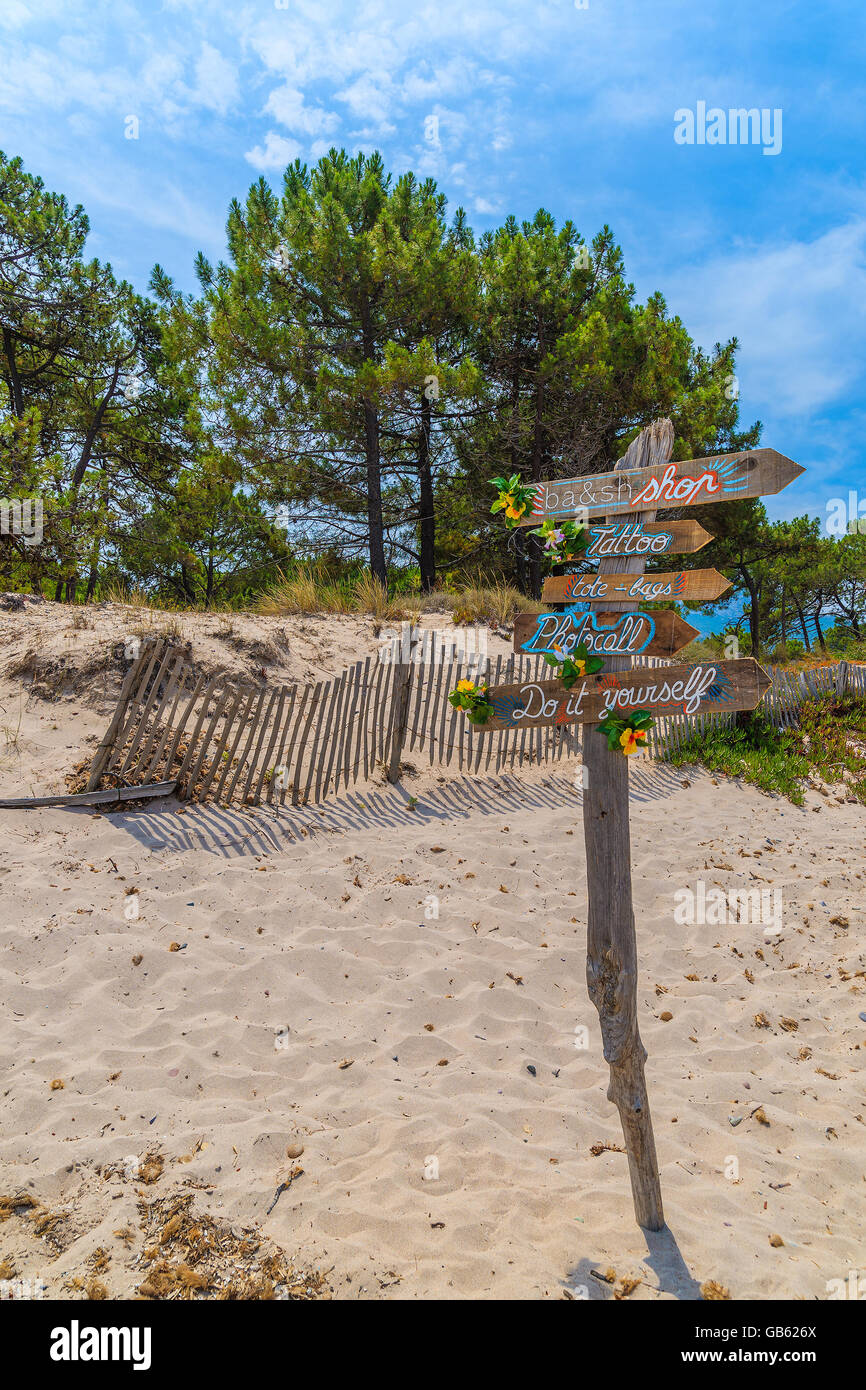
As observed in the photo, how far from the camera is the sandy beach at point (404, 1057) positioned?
2.50m

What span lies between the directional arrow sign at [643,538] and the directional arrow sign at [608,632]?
0.83 feet

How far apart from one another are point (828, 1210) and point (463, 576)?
1602 cm

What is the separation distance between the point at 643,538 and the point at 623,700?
64 cm

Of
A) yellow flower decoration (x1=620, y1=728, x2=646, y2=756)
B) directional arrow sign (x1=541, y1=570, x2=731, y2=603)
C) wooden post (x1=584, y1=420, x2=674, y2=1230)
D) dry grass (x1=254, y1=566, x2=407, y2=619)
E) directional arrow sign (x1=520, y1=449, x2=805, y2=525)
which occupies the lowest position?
wooden post (x1=584, y1=420, x2=674, y2=1230)

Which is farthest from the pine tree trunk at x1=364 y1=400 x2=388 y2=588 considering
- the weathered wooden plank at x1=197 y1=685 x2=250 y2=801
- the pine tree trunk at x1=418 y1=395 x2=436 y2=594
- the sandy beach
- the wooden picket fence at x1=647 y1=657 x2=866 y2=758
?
the sandy beach

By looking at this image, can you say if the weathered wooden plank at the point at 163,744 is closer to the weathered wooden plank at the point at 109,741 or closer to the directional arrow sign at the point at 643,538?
the weathered wooden plank at the point at 109,741

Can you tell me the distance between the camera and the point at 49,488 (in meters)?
12.2

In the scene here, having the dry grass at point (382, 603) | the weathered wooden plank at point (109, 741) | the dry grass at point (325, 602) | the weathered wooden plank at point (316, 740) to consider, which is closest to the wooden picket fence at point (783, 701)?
the dry grass at point (382, 603)

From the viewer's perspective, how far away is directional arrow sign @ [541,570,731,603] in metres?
2.57

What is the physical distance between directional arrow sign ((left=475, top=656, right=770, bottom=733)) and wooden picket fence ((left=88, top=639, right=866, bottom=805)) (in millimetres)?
4309

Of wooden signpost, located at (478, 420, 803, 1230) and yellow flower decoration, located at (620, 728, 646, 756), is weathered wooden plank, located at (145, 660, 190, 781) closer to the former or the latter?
wooden signpost, located at (478, 420, 803, 1230)

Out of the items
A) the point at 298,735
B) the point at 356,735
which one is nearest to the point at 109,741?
Result: the point at 298,735

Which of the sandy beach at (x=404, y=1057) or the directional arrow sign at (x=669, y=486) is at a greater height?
the directional arrow sign at (x=669, y=486)
